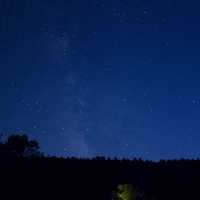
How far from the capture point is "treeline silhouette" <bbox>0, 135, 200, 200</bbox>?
17.3m

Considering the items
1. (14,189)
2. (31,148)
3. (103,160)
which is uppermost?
(31,148)

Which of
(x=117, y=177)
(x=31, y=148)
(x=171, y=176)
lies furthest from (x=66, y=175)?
(x=31, y=148)

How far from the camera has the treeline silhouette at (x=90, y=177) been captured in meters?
17.3

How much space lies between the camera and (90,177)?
17875 millimetres

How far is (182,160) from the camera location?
18.1m

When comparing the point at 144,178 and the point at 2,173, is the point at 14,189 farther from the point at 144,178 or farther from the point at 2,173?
the point at 144,178

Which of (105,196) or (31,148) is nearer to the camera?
(105,196)

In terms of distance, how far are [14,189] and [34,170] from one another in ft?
3.14

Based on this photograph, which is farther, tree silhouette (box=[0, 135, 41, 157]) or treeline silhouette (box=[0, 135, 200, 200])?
tree silhouette (box=[0, 135, 41, 157])

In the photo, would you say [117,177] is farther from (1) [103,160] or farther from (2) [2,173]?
(2) [2,173]

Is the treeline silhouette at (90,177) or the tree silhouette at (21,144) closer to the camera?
the treeline silhouette at (90,177)

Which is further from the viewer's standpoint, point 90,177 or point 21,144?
point 21,144

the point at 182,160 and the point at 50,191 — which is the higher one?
the point at 182,160

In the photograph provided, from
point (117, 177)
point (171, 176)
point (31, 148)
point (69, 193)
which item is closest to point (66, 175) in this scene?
point (69, 193)
